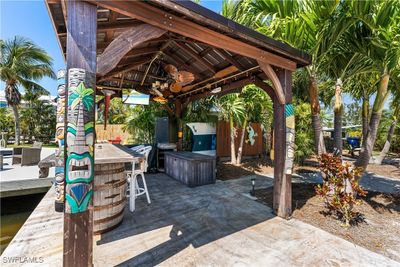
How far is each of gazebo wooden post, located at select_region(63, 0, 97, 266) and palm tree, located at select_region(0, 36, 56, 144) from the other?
1299 centimetres

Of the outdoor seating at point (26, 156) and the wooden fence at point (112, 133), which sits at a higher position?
the wooden fence at point (112, 133)

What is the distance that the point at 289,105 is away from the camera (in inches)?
129

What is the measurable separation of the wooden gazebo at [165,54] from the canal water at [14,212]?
3405 millimetres

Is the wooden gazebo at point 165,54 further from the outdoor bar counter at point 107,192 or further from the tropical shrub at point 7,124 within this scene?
the tropical shrub at point 7,124

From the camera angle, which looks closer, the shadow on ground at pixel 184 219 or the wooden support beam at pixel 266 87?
the shadow on ground at pixel 184 219

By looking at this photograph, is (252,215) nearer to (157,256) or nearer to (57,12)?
(157,256)

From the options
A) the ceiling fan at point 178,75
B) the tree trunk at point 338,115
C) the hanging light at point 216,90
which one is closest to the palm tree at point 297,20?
the tree trunk at point 338,115

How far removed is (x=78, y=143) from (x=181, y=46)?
323 cm

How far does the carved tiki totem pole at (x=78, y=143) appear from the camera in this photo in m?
1.69

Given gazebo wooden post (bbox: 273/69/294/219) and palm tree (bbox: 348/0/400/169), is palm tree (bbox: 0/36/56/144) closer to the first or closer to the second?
gazebo wooden post (bbox: 273/69/294/219)

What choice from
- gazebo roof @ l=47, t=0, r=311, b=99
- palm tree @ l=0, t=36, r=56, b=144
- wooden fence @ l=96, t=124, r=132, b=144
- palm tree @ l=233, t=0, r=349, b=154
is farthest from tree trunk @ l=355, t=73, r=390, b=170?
palm tree @ l=0, t=36, r=56, b=144

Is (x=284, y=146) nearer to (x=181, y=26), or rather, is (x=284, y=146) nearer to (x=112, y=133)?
(x=181, y=26)

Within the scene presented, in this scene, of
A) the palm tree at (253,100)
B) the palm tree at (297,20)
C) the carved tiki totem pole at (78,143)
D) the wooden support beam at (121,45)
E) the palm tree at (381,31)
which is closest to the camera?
the carved tiki totem pole at (78,143)

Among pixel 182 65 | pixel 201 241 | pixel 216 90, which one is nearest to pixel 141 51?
pixel 182 65
